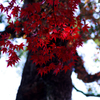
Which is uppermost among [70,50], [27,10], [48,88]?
[27,10]

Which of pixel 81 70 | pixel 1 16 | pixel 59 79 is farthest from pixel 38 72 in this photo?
pixel 1 16

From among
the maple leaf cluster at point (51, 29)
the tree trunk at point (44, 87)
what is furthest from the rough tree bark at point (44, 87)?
the maple leaf cluster at point (51, 29)

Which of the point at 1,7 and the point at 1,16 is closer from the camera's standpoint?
the point at 1,7

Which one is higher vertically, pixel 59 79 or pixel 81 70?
pixel 81 70

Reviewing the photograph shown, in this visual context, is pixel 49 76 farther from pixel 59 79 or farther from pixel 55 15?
pixel 55 15

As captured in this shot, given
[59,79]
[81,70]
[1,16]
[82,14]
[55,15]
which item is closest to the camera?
[55,15]

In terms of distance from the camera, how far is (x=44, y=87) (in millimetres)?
2539

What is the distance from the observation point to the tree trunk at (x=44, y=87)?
2510 mm

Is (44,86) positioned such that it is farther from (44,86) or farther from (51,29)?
(51,29)

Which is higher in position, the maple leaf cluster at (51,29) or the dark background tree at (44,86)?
the maple leaf cluster at (51,29)

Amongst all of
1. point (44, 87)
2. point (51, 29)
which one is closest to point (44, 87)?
point (44, 87)

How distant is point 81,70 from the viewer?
4.71 m

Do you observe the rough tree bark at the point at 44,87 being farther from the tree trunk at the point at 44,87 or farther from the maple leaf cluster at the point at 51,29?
the maple leaf cluster at the point at 51,29

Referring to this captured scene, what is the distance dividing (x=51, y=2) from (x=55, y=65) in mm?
1243
